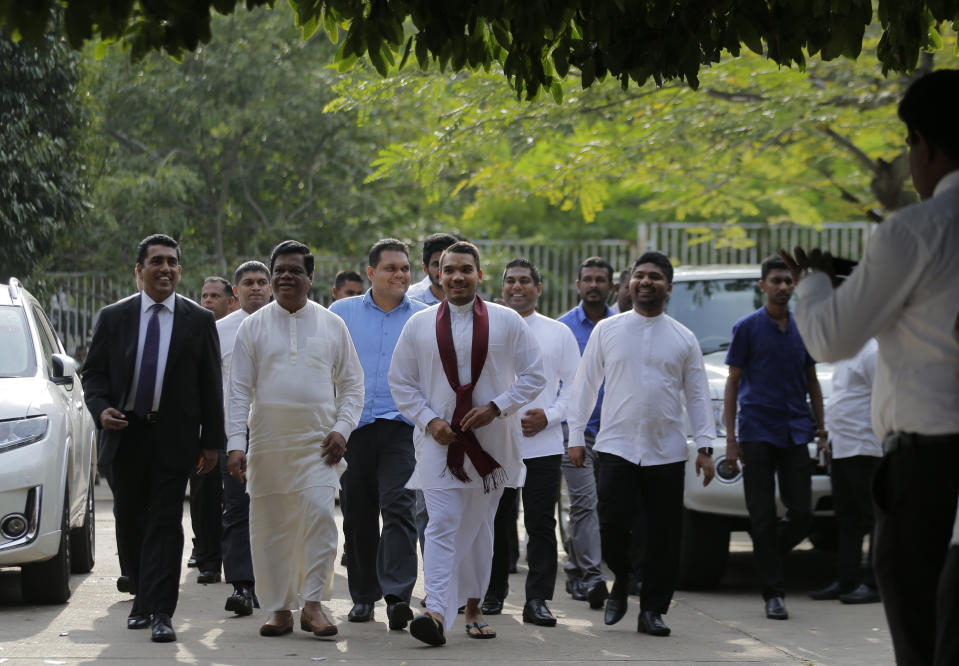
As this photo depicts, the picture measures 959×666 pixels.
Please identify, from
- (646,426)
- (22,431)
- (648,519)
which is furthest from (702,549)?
(22,431)

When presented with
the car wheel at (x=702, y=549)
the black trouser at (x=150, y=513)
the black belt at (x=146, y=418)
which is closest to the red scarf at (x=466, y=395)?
the black trouser at (x=150, y=513)

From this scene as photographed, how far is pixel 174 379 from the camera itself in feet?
26.5

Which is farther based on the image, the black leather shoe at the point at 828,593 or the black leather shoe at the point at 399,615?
the black leather shoe at the point at 828,593

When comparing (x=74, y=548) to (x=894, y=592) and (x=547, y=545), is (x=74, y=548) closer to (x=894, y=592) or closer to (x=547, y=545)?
(x=547, y=545)

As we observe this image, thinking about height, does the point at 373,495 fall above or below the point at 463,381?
below

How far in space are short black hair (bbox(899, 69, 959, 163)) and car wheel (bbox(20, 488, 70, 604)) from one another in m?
6.15

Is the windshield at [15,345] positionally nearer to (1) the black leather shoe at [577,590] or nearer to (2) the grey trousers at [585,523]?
(2) the grey trousers at [585,523]

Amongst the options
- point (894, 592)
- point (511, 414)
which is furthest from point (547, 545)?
point (894, 592)

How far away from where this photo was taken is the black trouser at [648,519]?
27.3 feet

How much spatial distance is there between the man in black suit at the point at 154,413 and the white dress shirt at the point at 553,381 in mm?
2047

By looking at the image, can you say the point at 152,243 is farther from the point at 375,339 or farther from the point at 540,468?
the point at 540,468

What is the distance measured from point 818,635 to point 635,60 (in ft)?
13.2

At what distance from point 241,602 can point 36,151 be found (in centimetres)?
1003

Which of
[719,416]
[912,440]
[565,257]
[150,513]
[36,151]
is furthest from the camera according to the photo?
[565,257]
